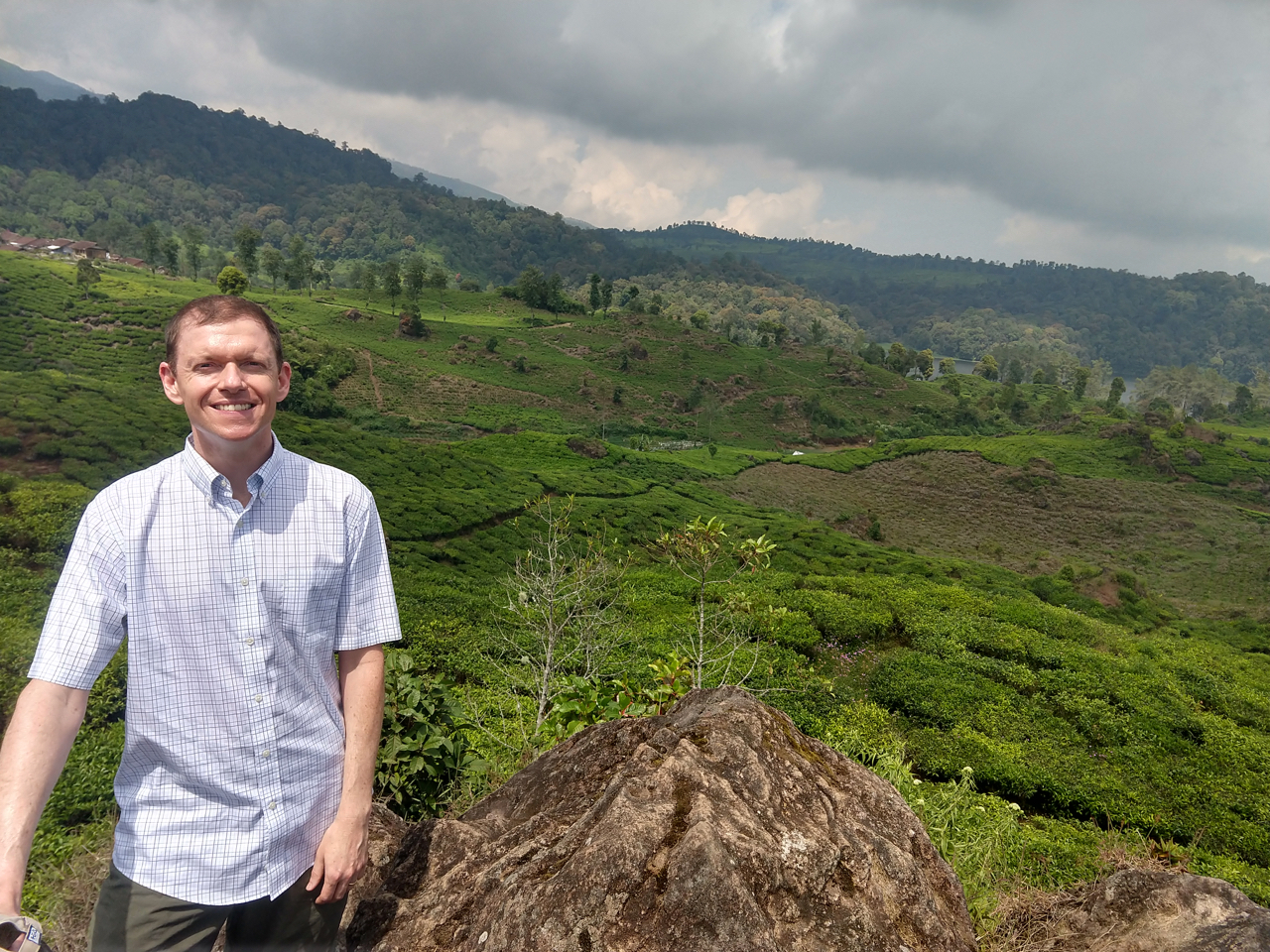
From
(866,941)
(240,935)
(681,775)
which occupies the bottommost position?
(240,935)

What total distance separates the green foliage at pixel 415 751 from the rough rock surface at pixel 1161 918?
3734 millimetres

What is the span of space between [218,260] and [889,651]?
16077cm

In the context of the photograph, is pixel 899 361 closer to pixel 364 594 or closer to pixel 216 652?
pixel 364 594

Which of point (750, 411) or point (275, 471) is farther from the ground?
point (275, 471)

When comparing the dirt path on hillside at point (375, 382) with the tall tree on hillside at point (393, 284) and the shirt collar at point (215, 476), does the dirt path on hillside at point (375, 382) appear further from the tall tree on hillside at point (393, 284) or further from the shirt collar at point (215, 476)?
the shirt collar at point (215, 476)

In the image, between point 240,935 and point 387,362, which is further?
point 387,362

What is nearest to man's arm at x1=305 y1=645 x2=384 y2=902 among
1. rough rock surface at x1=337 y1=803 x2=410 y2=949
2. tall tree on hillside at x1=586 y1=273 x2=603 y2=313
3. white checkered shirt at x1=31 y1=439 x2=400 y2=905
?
white checkered shirt at x1=31 y1=439 x2=400 y2=905

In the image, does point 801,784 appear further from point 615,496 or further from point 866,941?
point 615,496

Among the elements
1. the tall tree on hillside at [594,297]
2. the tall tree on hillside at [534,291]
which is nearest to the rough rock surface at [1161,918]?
the tall tree on hillside at [594,297]

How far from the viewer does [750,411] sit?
287 feet

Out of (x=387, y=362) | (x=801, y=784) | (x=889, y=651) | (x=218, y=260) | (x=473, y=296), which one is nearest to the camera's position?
(x=801, y=784)

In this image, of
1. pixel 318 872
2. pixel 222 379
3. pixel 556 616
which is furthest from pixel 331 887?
pixel 556 616

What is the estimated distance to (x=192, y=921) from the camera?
2.34m

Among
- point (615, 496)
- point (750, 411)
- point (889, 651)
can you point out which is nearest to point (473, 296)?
point (750, 411)
